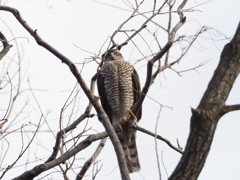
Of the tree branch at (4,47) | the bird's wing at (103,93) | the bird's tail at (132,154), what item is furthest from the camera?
the bird's wing at (103,93)

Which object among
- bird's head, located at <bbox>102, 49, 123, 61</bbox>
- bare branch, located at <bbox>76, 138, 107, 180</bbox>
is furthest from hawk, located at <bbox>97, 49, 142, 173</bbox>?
bare branch, located at <bbox>76, 138, 107, 180</bbox>

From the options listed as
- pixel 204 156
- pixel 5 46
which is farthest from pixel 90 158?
pixel 204 156

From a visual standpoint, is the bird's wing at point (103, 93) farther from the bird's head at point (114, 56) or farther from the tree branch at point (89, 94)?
the tree branch at point (89, 94)

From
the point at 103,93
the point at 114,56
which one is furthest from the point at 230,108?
the point at 114,56

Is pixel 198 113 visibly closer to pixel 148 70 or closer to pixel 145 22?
pixel 148 70

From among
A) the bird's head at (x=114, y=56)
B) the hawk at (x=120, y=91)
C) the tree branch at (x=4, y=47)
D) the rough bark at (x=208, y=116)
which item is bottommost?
the rough bark at (x=208, y=116)

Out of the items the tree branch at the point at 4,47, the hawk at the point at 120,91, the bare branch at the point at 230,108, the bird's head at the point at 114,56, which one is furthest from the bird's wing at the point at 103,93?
the bare branch at the point at 230,108

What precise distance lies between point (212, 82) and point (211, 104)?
0.12m

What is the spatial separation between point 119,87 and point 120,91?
0.21 ft

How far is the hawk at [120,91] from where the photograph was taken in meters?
6.53

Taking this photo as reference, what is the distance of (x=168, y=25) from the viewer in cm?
435

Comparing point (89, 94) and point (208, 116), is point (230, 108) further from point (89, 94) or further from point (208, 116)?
point (89, 94)

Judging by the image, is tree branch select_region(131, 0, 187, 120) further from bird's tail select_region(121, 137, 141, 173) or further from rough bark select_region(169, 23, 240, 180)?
bird's tail select_region(121, 137, 141, 173)

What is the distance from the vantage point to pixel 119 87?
6641 millimetres
